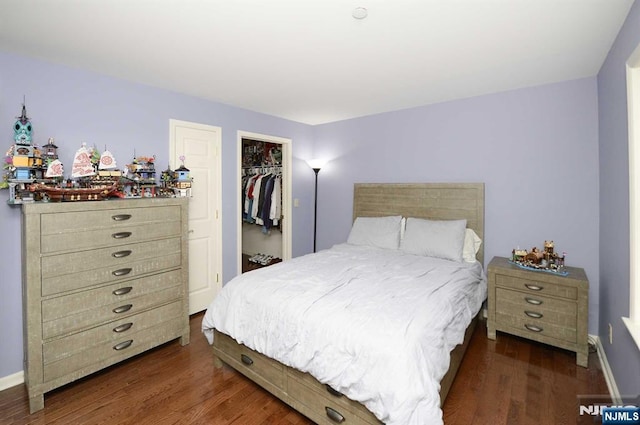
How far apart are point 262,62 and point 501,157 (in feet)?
8.07

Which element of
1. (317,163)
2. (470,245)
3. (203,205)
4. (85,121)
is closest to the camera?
(85,121)

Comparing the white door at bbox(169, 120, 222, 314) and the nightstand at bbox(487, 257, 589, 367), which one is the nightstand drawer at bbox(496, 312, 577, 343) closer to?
the nightstand at bbox(487, 257, 589, 367)

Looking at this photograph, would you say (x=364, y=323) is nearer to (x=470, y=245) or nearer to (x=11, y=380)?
(x=470, y=245)

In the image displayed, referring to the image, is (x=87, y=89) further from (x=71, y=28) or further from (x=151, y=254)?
(x=151, y=254)

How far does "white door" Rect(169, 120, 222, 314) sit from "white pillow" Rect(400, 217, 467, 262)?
2.13 m

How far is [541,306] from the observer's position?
97.6 inches

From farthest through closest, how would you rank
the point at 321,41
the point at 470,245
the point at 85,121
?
the point at 470,245, the point at 85,121, the point at 321,41

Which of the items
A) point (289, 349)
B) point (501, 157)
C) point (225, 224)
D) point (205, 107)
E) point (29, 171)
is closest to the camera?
point (289, 349)

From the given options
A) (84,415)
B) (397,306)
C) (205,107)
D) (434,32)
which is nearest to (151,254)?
(84,415)

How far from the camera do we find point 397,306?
69.6 inches

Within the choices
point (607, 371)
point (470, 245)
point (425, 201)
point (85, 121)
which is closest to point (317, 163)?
point (425, 201)

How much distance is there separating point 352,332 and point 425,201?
2.33 m

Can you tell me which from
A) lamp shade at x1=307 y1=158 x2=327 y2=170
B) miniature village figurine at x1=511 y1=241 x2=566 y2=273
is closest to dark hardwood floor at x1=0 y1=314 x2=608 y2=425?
miniature village figurine at x1=511 y1=241 x2=566 y2=273
